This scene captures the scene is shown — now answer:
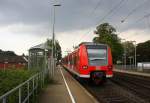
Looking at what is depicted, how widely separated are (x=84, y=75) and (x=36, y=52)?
290 inches

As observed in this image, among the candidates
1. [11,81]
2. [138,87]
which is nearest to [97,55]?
[138,87]

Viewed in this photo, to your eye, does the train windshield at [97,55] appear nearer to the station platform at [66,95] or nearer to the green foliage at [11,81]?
the station platform at [66,95]

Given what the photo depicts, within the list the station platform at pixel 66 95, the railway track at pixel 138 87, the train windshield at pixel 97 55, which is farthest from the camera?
the train windshield at pixel 97 55

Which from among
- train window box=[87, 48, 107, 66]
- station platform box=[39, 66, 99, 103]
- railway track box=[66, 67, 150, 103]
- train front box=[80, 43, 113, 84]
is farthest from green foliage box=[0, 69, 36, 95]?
train window box=[87, 48, 107, 66]

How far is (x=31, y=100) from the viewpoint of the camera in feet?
48.8

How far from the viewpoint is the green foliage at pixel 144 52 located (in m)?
126

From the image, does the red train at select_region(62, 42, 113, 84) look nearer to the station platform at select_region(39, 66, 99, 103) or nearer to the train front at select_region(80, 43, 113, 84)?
the train front at select_region(80, 43, 113, 84)

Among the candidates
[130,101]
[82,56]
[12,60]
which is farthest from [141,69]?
[12,60]

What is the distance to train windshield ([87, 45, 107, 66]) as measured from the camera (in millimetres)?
27609

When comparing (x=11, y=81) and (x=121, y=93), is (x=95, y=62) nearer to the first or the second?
(x=121, y=93)

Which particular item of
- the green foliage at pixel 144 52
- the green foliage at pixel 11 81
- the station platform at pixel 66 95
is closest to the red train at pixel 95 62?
the station platform at pixel 66 95

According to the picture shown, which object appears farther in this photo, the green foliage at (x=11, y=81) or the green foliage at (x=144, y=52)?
the green foliage at (x=144, y=52)

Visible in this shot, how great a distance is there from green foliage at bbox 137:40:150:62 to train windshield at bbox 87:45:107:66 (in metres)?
98.4

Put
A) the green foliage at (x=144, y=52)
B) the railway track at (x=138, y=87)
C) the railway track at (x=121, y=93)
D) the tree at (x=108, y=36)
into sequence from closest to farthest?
the railway track at (x=121, y=93), the railway track at (x=138, y=87), the tree at (x=108, y=36), the green foliage at (x=144, y=52)
